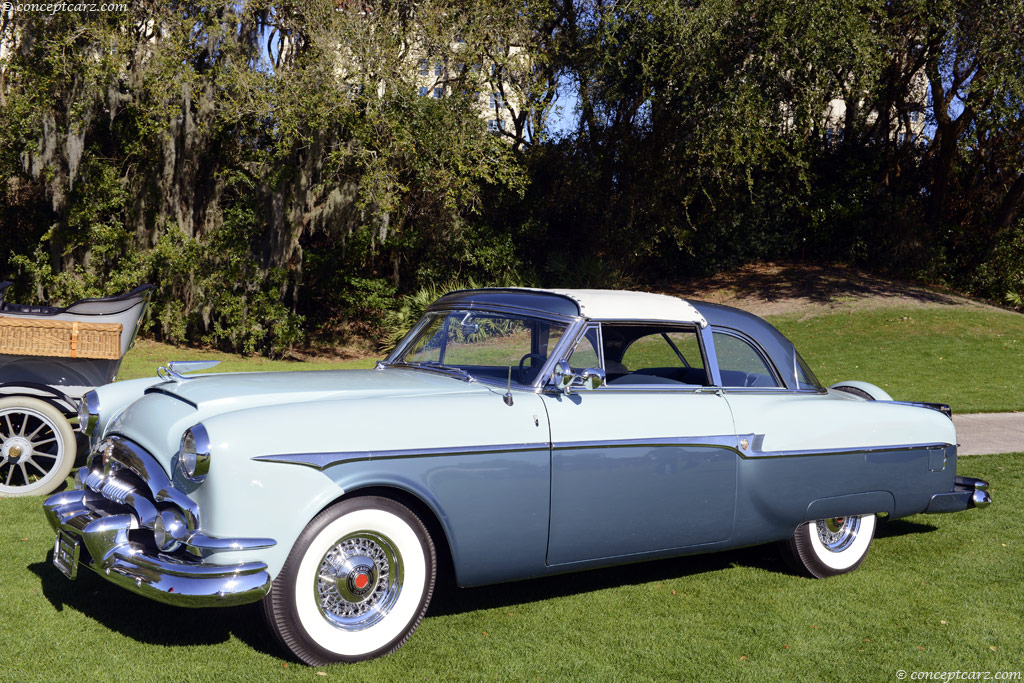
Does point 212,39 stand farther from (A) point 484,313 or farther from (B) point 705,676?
(B) point 705,676

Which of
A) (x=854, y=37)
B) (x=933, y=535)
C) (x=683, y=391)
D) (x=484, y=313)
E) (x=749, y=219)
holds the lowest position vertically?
(x=933, y=535)

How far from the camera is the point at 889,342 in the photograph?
18.8 m

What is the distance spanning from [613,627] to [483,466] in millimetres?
1122

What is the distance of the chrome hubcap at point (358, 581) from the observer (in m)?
3.72

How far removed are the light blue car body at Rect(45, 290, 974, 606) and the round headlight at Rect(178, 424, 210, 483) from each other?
0.03 m

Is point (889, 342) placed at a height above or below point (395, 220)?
below

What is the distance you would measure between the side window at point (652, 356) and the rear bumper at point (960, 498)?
6.04 ft

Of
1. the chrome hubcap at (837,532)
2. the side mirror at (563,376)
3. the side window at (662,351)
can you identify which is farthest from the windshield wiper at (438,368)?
the chrome hubcap at (837,532)

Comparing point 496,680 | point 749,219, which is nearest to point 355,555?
point 496,680

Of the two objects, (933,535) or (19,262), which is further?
(19,262)

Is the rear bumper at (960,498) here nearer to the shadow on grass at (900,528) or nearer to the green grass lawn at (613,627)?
the green grass lawn at (613,627)

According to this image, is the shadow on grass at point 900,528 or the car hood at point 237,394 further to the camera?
the shadow on grass at point 900,528

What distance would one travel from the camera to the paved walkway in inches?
356

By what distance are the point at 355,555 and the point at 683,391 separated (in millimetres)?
2025
